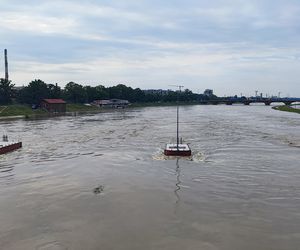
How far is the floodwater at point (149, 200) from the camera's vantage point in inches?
585

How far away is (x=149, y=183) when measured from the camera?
943 inches

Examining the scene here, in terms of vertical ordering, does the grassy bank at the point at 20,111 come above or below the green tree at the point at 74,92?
below

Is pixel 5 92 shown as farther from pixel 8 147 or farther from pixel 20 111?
pixel 8 147

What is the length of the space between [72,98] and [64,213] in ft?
450

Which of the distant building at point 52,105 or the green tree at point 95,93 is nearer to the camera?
the distant building at point 52,105

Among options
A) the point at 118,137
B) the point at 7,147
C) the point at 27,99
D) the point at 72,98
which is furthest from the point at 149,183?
the point at 72,98

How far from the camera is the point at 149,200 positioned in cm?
2016

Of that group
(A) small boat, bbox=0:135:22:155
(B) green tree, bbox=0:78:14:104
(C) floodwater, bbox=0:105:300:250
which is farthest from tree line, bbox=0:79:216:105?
(C) floodwater, bbox=0:105:300:250

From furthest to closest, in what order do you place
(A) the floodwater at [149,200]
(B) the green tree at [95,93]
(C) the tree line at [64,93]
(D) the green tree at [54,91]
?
1. (B) the green tree at [95,93]
2. (D) the green tree at [54,91]
3. (C) the tree line at [64,93]
4. (A) the floodwater at [149,200]

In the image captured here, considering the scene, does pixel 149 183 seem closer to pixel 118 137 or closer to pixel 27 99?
pixel 118 137

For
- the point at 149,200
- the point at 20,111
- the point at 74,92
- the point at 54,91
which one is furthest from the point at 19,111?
the point at 149,200

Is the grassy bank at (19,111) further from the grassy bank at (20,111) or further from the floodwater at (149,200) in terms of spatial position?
the floodwater at (149,200)

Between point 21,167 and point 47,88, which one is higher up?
point 47,88

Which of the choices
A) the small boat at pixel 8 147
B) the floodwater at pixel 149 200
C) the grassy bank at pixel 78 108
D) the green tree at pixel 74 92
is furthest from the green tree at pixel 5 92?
the floodwater at pixel 149 200
